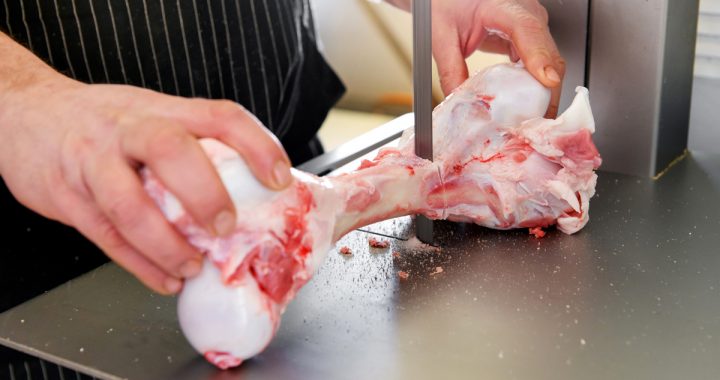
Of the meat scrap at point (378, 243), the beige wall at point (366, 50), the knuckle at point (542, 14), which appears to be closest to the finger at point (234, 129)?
the meat scrap at point (378, 243)

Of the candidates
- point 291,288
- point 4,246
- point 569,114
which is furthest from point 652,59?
point 4,246

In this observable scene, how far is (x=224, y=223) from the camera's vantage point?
0.70m

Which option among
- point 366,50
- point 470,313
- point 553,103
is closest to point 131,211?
point 470,313

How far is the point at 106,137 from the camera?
686 mm

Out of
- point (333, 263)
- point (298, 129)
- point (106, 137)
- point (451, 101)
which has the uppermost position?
Result: point (106, 137)

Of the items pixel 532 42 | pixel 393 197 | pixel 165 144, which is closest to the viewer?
pixel 165 144

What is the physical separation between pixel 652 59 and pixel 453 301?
1.67ft

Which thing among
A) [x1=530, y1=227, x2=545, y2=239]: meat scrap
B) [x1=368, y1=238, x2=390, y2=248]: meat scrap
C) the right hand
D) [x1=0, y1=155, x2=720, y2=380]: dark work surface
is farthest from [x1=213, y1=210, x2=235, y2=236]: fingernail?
[x1=530, y1=227, x2=545, y2=239]: meat scrap

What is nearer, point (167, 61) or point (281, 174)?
point (281, 174)

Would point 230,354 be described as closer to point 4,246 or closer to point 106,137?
point 106,137

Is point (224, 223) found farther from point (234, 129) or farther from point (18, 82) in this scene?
point (18, 82)

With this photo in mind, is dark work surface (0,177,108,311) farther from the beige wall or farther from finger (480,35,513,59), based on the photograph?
the beige wall

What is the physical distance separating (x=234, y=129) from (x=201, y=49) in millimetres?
810

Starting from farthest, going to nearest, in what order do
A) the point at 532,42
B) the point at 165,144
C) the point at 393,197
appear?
the point at 532,42
the point at 393,197
the point at 165,144
